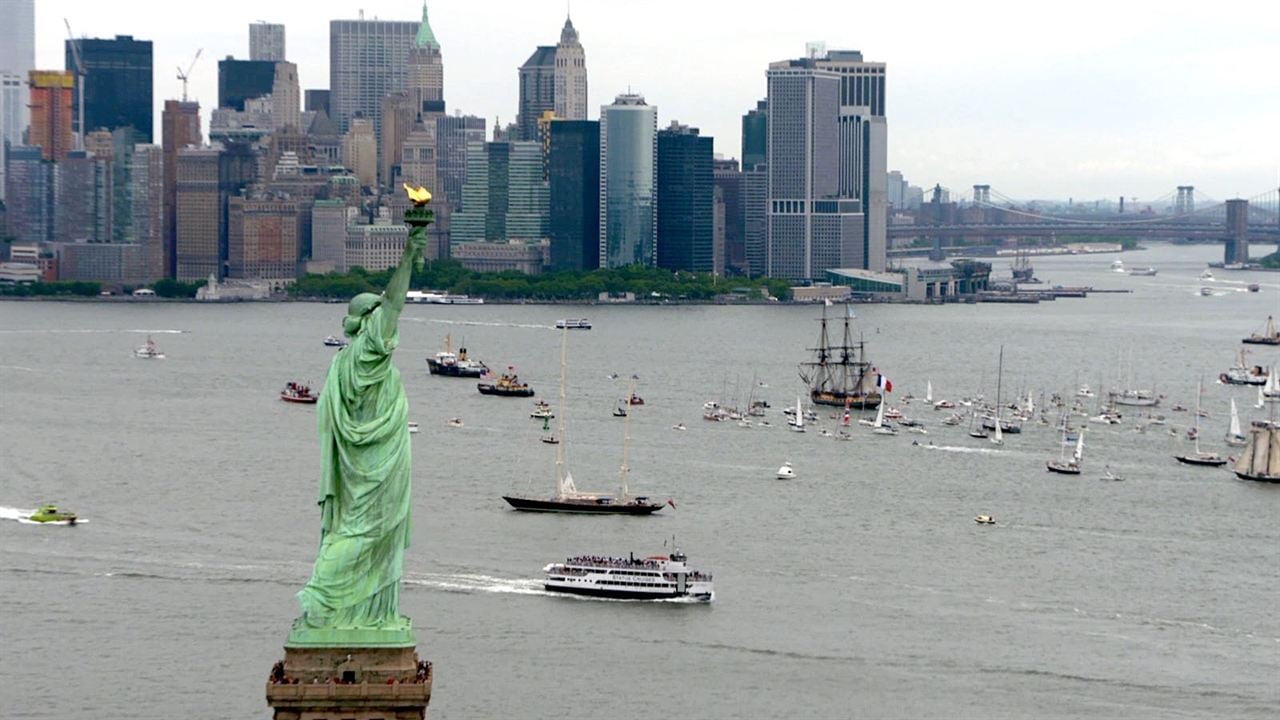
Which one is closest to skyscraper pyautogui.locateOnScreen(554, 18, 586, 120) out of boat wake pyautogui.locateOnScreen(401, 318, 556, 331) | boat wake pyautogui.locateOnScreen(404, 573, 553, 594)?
boat wake pyautogui.locateOnScreen(401, 318, 556, 331)

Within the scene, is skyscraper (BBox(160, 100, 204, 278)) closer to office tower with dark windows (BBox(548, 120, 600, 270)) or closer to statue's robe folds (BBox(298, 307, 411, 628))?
office tower with dark windows (BBox(548, 120, 600, 270))

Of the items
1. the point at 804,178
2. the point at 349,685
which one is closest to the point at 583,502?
the point at 349,685

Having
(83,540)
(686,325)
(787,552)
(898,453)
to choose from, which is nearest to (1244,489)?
(898,453)

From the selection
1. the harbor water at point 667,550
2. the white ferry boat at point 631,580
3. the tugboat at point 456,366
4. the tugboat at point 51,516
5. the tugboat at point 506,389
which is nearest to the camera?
the harbor water at point 667,550

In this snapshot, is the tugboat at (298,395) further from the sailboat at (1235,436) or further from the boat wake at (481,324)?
the boat wake at (481,324)

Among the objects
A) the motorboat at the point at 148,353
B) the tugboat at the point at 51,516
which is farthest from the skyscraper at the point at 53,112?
the tugboat at the point at 51,516

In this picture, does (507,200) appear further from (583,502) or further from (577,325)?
(583,502)
